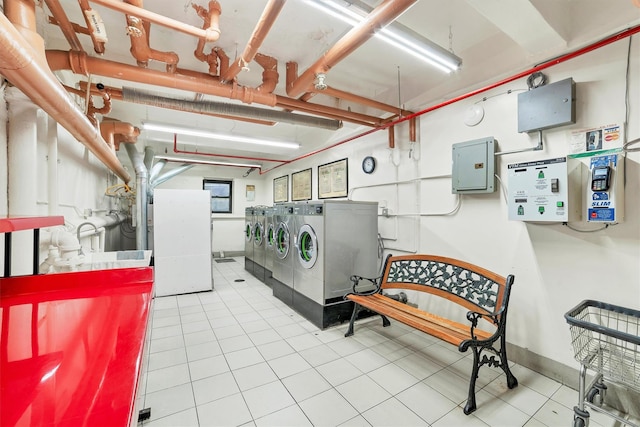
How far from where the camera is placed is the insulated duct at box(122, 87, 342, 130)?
9.30 ft

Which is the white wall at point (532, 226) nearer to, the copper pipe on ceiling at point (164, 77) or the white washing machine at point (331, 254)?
the white washing machine at point (331, 254)

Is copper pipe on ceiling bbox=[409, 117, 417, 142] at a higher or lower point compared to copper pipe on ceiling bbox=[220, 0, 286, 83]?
lower

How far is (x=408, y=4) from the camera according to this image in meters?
1.56

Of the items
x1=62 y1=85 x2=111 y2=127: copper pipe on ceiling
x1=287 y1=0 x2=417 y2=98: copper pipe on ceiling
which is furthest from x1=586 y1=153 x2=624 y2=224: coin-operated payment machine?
x1=62 y1=85 x2=111 y2=127: copper pipe on ceiling

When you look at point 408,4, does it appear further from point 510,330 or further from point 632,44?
point 510,330

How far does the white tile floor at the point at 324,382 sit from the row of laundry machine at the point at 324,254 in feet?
1.02

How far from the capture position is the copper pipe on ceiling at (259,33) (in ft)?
5.27

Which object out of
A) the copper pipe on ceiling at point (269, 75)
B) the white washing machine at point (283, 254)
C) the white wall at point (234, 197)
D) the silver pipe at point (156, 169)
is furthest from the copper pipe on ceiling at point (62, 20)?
the white wall at point (234, 197)

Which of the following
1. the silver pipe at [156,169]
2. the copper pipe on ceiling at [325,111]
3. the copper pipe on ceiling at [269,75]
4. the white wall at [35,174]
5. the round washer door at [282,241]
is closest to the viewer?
the white wall at [35,174]

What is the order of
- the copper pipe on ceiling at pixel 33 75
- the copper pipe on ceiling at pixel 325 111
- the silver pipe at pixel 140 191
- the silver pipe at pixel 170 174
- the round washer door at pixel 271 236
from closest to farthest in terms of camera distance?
the copper pipe on ceiling at pixel 33 75 < the copper pipe on ceiling at pixel 325 111 < the round washer door at pixel 271 236 < the silver pipe at pixel 140 191 < the silver pipe at pixel 170 174

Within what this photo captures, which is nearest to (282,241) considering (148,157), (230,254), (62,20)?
(62,20)

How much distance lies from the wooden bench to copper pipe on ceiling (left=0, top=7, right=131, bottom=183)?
9.66 ft

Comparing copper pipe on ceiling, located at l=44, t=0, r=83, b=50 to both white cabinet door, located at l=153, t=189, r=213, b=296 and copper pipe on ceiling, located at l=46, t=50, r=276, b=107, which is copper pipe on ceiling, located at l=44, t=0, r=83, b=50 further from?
white cabinet door, located at l=153, t=189, r=213, b=296

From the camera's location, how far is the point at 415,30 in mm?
2572
